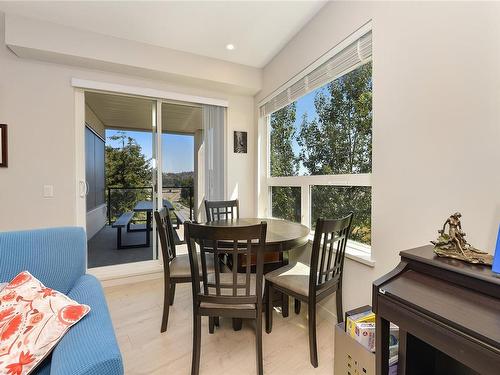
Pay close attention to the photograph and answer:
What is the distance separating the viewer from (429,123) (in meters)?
1.37

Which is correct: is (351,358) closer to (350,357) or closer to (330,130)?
(350,357)

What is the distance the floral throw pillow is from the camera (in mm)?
847

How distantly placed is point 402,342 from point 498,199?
0.76m

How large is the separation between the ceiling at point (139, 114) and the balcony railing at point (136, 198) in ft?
2.82

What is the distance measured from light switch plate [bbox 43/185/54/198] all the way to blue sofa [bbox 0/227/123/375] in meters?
1.58

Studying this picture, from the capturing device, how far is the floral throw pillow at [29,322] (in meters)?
0.85

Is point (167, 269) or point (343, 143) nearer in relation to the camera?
point (167, 269)

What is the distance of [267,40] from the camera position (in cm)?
266

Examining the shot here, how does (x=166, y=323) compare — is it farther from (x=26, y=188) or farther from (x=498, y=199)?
(x=498, y=199)

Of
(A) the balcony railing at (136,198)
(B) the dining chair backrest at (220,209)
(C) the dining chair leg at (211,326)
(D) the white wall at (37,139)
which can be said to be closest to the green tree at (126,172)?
(A) the balcony railing at (136,198)

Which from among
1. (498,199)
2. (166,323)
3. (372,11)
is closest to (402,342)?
(498,199)

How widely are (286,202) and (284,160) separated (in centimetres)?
51

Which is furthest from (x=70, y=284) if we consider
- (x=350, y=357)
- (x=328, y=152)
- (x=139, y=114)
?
(x=139, y=114)

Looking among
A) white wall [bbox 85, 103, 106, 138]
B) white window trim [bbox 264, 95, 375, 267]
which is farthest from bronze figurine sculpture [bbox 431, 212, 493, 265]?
white wall [bbox 85, 103, 106, 138]
